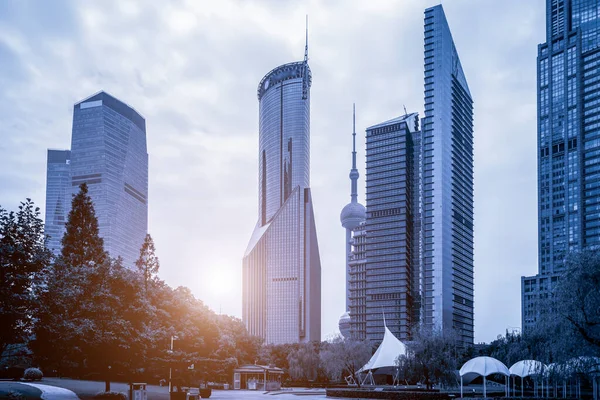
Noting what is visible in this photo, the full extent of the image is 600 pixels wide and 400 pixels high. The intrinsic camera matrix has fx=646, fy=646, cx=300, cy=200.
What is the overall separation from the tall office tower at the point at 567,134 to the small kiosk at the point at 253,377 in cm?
10138

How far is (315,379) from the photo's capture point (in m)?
102

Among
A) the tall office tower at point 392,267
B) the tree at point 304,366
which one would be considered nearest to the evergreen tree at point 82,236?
the tree at point 304,366

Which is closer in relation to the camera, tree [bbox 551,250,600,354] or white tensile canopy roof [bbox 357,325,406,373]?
tree [bbox 551,250,600,354]

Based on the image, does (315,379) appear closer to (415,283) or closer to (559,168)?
(415,283)

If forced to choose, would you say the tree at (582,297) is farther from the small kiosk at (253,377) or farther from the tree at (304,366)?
the tree at (304,366)

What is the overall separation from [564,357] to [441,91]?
556 ft

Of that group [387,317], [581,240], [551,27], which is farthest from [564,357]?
[551,27]

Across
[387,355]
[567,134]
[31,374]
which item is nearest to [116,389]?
[31,374]

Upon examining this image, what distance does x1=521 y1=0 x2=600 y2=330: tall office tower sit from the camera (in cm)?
17088

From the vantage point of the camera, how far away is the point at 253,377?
3302 inches

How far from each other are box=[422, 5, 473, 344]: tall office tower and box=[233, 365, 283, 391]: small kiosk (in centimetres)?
10114

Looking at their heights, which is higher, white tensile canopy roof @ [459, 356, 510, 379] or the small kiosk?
white tensile canopy roof @ [459, 356, 510, 379]

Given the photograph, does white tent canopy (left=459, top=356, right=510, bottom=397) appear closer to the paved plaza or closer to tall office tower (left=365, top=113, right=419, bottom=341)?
the paved plaza

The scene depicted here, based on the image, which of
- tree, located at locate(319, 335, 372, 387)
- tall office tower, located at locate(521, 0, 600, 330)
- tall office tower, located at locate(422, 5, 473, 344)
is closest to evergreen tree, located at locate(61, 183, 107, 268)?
tree, located at locate(319, 335, 372, 387)
